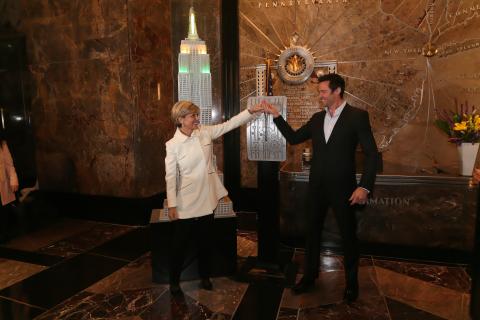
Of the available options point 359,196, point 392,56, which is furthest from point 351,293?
point 392,56

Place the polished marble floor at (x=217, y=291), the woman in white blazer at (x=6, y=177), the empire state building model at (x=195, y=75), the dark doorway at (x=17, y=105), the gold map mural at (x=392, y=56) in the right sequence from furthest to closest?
the dark doorway at (x=17, y=105) → the gold map mural at (x=392, y=56) → the woman in white blazer at (x=6, y=177) → the empire state building model at (x=195, y=75) → the polished marble floor at (x=217, y=291)

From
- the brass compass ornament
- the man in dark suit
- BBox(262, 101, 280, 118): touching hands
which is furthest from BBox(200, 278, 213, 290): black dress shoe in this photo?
the brass compass ornament

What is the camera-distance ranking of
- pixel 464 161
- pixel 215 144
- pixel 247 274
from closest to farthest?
1. pixel 247 274
2. pixel 464 161
3. pixel 215 144

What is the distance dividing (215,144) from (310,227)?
3046 mm

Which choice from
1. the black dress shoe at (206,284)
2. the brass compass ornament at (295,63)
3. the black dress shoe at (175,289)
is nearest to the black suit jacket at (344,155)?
the black dress shoe at (206,284)

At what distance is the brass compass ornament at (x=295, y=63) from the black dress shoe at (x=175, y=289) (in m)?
3.46

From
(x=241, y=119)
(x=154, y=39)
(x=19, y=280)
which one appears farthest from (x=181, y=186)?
(x=154, y=39)

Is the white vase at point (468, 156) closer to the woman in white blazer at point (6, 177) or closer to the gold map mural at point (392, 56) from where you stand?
the gold map mural at point (392, 56)

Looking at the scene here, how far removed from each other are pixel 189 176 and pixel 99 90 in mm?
3000

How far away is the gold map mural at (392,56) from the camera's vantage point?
15.4 ft

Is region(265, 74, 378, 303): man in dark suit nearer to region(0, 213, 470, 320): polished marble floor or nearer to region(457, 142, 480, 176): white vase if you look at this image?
region(0, 213, 470, 320): polished marble floor

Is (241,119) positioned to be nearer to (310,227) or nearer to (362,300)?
(310,227)

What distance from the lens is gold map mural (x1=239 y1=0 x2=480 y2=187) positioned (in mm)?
4703

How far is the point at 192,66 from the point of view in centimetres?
345
